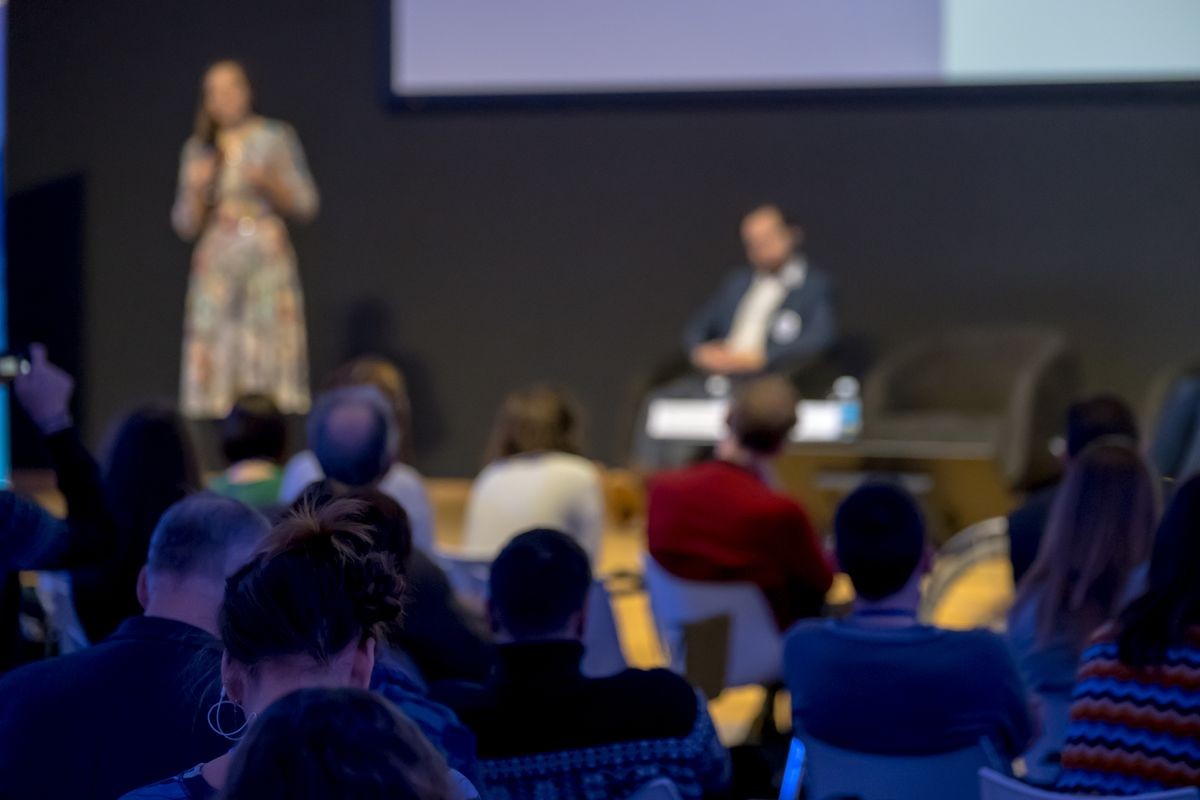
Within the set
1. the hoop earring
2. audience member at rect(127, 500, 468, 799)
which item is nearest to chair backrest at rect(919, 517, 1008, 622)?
the hoop earring

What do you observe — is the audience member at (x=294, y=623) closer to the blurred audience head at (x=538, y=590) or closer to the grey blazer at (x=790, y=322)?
the blurred audience head at (x=538, y=590)

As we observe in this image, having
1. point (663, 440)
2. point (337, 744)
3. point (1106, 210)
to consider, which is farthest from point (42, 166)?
point (337, 744)

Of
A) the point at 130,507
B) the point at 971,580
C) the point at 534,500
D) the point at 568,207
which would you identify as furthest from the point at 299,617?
the point at 568,207

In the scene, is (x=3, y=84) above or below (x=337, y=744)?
above

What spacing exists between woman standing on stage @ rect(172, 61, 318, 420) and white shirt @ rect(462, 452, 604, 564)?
3661 millimetres

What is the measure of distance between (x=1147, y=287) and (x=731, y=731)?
4.52m

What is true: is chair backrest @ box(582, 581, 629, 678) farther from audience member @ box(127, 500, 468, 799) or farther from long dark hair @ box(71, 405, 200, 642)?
audience member @ box(127, 500, 468, 799)

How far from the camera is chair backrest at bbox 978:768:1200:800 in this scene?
1.81 m

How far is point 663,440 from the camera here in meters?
7.29

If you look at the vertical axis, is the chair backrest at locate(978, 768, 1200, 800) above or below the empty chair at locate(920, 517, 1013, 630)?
above

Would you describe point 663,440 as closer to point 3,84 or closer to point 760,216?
point 760,216

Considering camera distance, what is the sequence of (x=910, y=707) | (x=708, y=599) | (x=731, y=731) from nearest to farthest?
(x=910, y=707), (x=708, y=599), (x=731, y=731)

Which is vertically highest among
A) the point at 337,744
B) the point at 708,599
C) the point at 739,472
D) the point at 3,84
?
the point at 3,84

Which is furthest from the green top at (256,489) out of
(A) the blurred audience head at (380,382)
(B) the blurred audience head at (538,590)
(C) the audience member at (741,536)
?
(B) the blurred audience head at (538,590)
